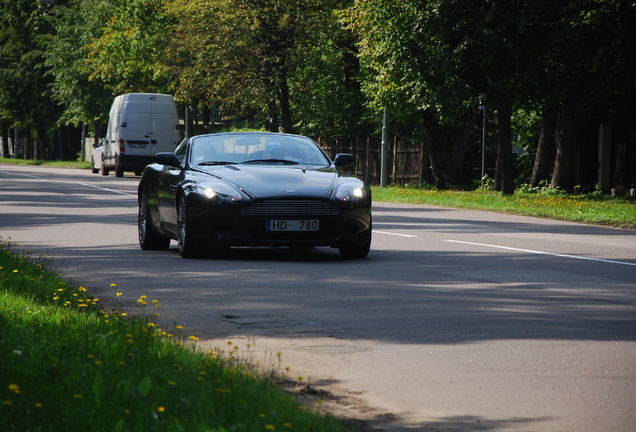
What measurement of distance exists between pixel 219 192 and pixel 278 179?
0.71 metres

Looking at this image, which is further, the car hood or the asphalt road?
the car hood

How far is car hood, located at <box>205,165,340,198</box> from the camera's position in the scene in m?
12.6

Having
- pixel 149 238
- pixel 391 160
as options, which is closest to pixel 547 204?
pixel 149 238

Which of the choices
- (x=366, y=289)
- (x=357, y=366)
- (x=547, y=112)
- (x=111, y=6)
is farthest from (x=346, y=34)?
(x=357, y=366)

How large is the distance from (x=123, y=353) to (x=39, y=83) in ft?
259

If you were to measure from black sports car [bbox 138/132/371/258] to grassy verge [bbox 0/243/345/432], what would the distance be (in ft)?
16.2

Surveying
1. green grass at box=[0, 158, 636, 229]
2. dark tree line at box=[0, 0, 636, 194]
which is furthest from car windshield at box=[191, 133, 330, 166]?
dark tree line at box=[0, 0, 636, 194]

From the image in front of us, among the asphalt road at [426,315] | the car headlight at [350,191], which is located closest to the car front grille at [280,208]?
the car headlight at [350,191]

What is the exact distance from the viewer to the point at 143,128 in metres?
43.8

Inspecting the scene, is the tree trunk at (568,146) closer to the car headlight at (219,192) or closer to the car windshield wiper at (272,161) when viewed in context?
the car windshield wiper at (272,161)

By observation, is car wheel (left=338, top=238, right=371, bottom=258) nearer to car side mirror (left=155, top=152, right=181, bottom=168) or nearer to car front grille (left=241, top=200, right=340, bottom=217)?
car front grille (left=241, top=200, right=340, bottom=217)

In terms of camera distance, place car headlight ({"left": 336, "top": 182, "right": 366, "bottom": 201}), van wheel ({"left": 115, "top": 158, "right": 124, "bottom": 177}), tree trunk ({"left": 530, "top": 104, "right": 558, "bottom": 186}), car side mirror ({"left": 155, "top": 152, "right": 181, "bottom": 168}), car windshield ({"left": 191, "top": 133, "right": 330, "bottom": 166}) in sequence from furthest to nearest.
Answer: van wheel ({"left": 115, "top": 158, "right": 124, "bottom": 177}) < tree trunk ({"left": 530, "top": 104, "right": 558, "bottom": 186}) < car windshield ({"left": 191, "top": 133, "right": 330, "bottom": 166}) < car side mirror ({"left": 155, "top": 152, "right": 181, "bottom": 168}) < car headlight ({"left": 336, "top": 182, "right": 366, "bottom": 201})

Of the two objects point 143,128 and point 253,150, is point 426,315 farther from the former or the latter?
point 143,128

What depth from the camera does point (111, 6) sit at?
6228cm
